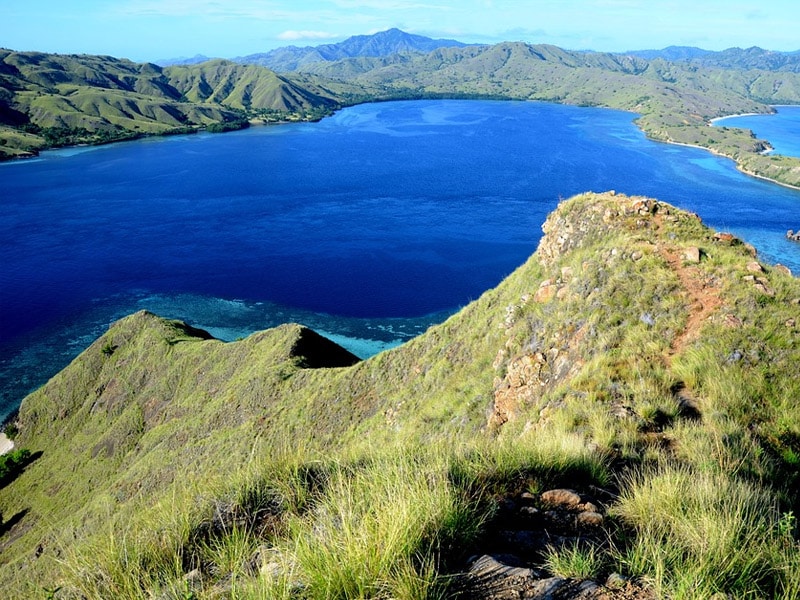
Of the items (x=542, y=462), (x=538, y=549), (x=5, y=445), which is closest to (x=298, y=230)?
(x=5, y=445)

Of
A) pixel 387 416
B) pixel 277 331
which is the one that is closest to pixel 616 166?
pixel 277 331

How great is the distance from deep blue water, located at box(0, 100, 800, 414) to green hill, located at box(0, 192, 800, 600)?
148 feet

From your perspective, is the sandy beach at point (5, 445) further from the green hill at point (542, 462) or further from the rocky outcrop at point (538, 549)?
the rocky outcrop at point (538, 549)

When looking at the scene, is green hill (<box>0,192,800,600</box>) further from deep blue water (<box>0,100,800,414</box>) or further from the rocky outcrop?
deep blue water (<box>0,100,800,414</box>)

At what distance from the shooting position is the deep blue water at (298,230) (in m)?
79.8

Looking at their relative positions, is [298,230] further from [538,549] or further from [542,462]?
[538,549]

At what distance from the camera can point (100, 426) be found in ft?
153

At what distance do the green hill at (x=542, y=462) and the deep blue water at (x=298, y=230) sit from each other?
45229mm

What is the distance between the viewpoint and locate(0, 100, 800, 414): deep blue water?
79.8m

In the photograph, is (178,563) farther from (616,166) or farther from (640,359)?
(616,166)

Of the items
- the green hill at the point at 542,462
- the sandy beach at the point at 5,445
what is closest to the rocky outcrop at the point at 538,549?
the green hill at the point at 542,462

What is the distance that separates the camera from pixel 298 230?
115 m

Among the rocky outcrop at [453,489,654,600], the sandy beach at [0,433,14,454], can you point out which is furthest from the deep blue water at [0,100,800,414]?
the rocky outcrop at [453,489,654,600]

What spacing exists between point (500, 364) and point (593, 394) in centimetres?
878
